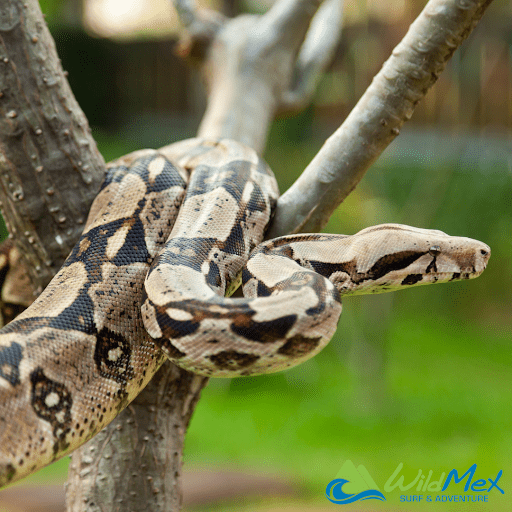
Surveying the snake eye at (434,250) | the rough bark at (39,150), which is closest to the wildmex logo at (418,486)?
the snake eye at (434,250)

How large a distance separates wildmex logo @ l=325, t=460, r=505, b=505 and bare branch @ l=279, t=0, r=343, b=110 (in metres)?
3.50

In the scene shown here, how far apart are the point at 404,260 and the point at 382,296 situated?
16.8 ft

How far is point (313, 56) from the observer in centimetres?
555

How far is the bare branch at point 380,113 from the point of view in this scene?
2303 millimetres

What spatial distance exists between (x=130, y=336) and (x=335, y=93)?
7.81 meters

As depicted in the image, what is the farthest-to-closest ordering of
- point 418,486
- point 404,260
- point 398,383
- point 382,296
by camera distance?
point 398,383
point 382,296
point 418,486
point 404,260

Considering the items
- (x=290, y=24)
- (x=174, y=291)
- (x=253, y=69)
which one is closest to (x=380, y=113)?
(x=174, y=291)

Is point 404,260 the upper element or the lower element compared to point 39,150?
lower

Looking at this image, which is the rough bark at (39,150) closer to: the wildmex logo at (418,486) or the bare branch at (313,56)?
the wildmex logo at (418,486)

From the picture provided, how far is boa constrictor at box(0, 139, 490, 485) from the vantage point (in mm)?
1999

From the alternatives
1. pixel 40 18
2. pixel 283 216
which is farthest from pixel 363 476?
pixel 40 18

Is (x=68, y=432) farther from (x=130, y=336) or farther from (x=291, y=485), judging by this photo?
(x=291, y=485)

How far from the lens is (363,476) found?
4172 millimetres

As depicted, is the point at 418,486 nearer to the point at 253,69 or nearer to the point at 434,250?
the point at 434,250
